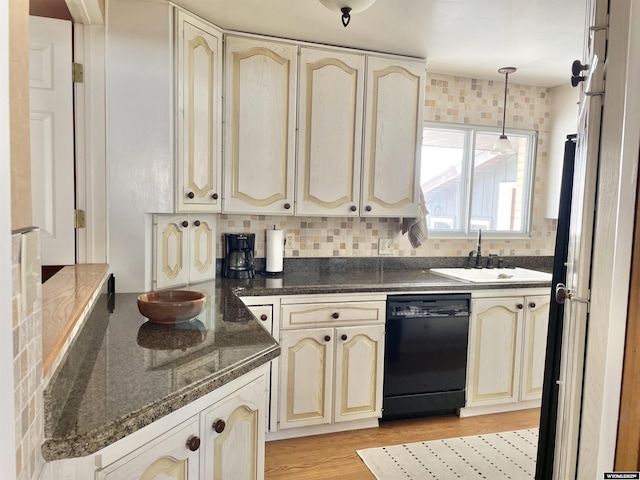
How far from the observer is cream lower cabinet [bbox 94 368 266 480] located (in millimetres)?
1108

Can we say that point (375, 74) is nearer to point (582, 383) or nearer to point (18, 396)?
point (582, 383)

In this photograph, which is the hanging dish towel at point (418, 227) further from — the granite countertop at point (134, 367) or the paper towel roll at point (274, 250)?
Answer: the granite countertop at point (134, 367)

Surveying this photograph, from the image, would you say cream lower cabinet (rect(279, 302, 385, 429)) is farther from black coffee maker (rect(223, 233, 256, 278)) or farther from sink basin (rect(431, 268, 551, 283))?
sink basin (rect(431, 268, 551, 283))

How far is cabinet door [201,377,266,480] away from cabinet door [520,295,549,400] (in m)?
2.16

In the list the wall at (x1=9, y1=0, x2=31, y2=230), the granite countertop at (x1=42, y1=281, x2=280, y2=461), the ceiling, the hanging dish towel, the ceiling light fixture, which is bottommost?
the granite countertop at (x1=42, y1=281, x2=280, y2=461)

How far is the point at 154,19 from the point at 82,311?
149 cm

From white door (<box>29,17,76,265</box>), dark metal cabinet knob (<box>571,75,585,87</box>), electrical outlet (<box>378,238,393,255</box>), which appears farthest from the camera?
electrical outlet (<box>378,238,393,255</box>)

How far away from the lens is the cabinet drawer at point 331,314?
261 cm

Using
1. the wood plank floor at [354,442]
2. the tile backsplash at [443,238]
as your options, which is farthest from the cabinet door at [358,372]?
the tile backsplash at [443,238]

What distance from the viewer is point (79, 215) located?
2.19m

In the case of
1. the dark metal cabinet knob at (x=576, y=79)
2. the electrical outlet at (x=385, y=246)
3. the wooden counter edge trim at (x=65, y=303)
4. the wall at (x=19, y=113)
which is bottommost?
the wooden counter edge trim at (x=65, y=303)

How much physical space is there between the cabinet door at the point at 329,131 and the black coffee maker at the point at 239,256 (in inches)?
15.0

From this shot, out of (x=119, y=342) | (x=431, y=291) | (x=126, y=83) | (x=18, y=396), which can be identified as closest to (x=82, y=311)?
(x=119, y=342)

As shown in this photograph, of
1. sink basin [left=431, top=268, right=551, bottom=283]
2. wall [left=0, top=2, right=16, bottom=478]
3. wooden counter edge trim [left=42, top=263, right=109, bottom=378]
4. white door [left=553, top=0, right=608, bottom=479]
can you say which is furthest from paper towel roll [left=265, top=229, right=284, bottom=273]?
wall [left=0, top=2, right=16, bottom=478]
